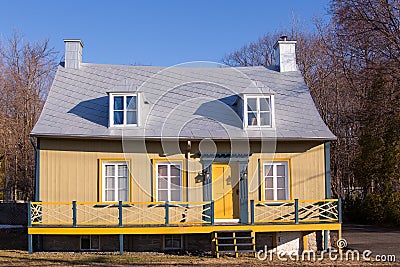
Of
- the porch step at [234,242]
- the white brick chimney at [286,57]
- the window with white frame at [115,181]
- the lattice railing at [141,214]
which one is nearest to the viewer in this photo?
the porch step at [234,242]

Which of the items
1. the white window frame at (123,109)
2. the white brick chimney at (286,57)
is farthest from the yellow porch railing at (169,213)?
the white brick chimney at (286,57)

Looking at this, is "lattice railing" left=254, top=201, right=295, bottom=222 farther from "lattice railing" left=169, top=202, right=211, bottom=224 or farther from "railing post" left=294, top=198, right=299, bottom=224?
"lattice railing" left=169, top=202, right=211, bottom=224

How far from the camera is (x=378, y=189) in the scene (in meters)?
27.9

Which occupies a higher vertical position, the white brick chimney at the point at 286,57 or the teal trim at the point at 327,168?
the white brick chimney at the point at 286,57

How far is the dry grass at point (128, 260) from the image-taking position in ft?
47.3

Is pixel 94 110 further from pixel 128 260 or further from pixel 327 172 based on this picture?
pixel 327 172

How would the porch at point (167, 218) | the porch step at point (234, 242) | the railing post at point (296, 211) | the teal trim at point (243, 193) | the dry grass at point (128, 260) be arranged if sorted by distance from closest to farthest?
the dry grass at point (128, 260)
the porch step at point (234, 242)
the porch at point (167, 218)
the railing post at point (296, 211)
the teal trim at point (243, 193)

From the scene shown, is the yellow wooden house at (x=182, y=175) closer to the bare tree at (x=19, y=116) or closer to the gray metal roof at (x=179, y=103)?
the gray metal roof at (x=179, y=103)

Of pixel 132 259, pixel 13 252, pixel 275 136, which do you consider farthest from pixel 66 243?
pixel 275 136

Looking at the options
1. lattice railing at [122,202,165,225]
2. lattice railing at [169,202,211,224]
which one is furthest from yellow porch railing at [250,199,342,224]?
lattice railing at [122,202,165,225]

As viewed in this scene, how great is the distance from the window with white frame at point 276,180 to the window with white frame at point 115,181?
4778mm

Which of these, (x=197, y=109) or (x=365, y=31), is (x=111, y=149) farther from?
(x=365, y=31)

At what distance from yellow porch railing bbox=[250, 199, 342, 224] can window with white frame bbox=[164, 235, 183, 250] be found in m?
2.68

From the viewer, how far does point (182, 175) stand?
1727 cm
